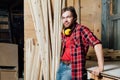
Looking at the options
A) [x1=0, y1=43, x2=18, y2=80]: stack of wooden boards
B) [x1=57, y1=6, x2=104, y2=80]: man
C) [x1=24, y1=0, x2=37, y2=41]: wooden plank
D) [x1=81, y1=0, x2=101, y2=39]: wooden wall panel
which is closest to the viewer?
[x1=57, y1=6, x2=104, y2=80]: man

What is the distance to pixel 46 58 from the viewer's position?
205 inches

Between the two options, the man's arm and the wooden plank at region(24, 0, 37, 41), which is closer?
the man's arm

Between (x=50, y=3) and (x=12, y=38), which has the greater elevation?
(x=50, y=3)

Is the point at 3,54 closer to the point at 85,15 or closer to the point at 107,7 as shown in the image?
the point at 85,15

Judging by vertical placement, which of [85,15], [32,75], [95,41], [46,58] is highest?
[85,15]

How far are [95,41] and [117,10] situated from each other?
496 centimetres

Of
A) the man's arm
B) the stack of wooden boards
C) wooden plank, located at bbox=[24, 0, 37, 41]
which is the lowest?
the stack of wooden boards

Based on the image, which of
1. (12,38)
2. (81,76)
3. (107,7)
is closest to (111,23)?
(107,7)

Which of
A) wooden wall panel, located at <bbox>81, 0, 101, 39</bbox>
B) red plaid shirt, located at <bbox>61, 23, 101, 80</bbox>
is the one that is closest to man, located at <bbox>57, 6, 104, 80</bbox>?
red plaid shirt, located at <bbox>61, 23, 101, 80</bbox>

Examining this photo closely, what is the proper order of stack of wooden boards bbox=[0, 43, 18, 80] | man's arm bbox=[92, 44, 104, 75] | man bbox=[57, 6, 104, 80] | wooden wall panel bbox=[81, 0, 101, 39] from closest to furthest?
man's arm bbox=[92, 44, 104, 75] < man bbox=[57, 6, 104, 80] < wooden wall panel bbox=[81, 0, 101, 39] < stack of wooden boards bbox=[0, 43, 18, 80]

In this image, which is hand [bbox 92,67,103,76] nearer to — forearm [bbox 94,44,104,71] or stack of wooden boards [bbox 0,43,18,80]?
forearm [bbox 94,44,104,71]

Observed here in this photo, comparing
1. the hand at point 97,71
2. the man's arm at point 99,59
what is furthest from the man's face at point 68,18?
the hand at point 97,71

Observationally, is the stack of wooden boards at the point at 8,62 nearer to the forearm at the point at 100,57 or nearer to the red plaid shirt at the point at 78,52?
the red plaid shirt at the point at 78,52

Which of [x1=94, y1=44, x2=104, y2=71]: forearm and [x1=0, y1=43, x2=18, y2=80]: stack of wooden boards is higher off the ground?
[x1=94, y1=44, x2=104, y2=71]: forearm
